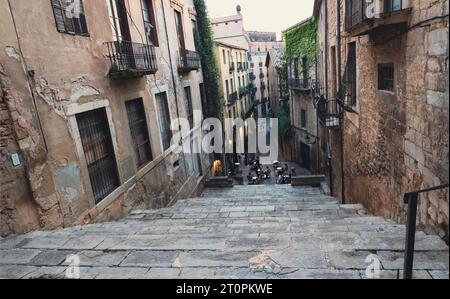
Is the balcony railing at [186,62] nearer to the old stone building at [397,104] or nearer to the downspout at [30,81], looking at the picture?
the old stone building at [397,104]

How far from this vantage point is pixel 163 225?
5.50 m

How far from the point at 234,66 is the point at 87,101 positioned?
810 inches

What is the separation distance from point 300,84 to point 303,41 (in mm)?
2398

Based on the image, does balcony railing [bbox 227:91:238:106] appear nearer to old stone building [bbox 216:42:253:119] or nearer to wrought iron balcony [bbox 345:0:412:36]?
old stone building [bbox 216:42:253:119]

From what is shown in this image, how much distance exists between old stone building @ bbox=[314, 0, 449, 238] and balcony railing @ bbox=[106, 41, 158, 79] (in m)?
4.97

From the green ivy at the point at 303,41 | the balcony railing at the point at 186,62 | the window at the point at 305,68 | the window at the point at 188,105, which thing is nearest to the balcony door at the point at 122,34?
the balcony railing at the point at 186,62

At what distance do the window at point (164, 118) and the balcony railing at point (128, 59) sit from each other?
1553mm

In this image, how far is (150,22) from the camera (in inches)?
395

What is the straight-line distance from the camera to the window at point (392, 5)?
5.04m

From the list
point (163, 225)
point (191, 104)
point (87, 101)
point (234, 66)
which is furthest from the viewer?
point (234, 66)
